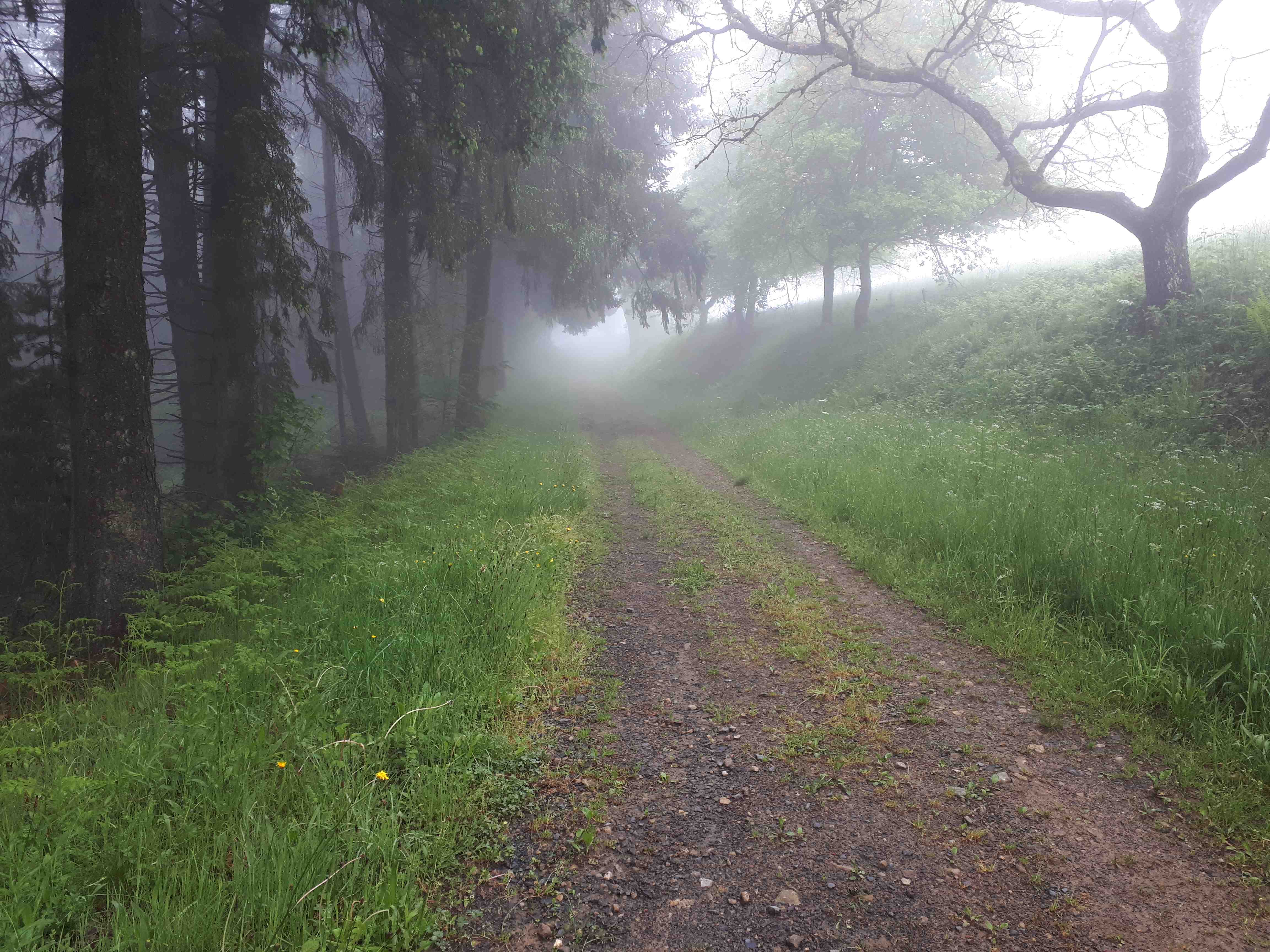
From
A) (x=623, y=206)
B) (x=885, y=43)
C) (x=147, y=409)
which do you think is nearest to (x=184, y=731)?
(x=147, y=409)

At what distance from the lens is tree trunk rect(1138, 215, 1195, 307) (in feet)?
35.3

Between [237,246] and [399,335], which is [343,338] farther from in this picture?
[237,246]

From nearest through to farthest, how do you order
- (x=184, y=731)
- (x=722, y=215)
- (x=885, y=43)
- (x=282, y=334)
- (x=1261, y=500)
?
(x=184, y=731) → (x=1261, y=500) → (x=282, y=334) → (x=885, y=43) → (x=722, y=215)

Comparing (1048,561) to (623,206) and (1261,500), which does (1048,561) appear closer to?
(1261,500)

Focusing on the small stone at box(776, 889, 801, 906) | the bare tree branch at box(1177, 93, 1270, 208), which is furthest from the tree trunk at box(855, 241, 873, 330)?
the small stone at box(776, 889, 801, 906)

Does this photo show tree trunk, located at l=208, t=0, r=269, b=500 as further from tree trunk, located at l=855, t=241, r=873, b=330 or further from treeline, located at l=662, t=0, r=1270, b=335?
tree trunk, located at l=855, t=241, r=873, b=330

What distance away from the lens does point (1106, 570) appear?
461 centimetres

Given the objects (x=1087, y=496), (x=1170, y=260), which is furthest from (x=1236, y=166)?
(x=1087, y=496)

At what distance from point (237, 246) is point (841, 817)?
368 inches

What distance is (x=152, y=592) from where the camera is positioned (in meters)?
5.27

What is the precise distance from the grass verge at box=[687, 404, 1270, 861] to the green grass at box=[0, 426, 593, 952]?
326cm

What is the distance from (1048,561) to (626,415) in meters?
19.6

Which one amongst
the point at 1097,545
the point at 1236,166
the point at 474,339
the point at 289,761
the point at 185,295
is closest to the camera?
the point at 289,761

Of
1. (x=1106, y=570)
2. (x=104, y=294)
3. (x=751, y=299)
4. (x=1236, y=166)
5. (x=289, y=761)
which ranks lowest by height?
(x=289, y=761)
